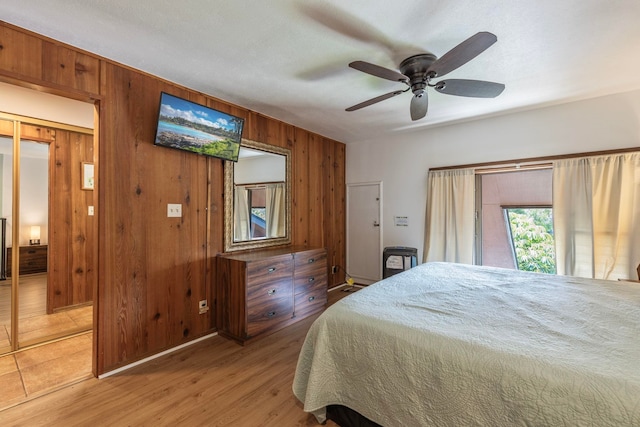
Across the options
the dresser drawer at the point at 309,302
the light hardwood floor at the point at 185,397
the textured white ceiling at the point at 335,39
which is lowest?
the light hardwood floor at the point at 185,397

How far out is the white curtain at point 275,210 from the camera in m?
3.43

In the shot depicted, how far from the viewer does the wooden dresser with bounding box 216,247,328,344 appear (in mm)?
2615

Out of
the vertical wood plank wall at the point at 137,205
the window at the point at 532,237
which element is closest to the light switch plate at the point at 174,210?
the vertical wood plank wall at the point at 137,205

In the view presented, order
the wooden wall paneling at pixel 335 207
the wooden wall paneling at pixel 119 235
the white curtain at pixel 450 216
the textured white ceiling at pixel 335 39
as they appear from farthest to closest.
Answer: the wooden wall paneling at pixel 335 207 < the white curtain at pixel 450 216 < the wooden wall paneling at pixel 119 235 < the textured white ceiling at pixel 335 39

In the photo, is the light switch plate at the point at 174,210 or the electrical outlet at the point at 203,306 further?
the electrical outlet at the point at 203,306

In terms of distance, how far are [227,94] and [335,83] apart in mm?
1120

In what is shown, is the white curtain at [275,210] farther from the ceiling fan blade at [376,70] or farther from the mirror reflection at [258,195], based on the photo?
the ceiling fan blade at [376,70]

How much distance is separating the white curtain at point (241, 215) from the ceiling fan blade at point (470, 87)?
2.19 m

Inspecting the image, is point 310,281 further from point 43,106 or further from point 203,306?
point 43,106

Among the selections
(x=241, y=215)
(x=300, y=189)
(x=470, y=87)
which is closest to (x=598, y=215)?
(x=470, y=87)

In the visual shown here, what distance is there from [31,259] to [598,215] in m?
6.28

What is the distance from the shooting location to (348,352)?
1494mm

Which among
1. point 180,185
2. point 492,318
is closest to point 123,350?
point 180,185

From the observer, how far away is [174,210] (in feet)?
8.41
